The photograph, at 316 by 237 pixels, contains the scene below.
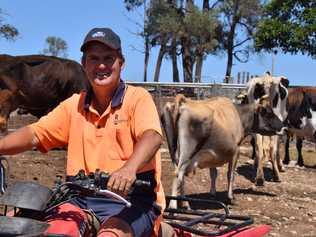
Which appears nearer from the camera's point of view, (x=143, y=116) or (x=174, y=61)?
(x=143, y=116)

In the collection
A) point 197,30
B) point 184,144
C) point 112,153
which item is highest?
point 197,30

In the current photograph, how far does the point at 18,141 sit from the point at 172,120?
519cm

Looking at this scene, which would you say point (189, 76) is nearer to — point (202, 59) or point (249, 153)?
point (202, 59)

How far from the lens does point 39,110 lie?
11.6m

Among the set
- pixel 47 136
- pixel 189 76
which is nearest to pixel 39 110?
pixel 47 136

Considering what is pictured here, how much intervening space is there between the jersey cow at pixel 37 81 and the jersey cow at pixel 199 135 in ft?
10.8

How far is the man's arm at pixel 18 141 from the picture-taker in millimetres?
3451

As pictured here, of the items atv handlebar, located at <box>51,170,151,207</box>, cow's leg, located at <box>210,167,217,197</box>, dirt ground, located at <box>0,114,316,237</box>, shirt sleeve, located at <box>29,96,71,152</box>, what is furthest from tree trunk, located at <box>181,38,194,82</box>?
atv handlebar, located at <box>51,170,151,207</box>

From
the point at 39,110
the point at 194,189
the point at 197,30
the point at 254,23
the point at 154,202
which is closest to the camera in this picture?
the point at 154,202

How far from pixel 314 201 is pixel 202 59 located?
27.2 meters

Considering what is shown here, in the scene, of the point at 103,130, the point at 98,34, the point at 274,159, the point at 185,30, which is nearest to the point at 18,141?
the point at 103,130

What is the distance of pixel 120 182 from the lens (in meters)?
2.74

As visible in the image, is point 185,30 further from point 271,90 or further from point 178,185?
point 178,185

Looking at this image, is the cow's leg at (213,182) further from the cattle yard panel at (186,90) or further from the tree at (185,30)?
the tree at (185,30)
